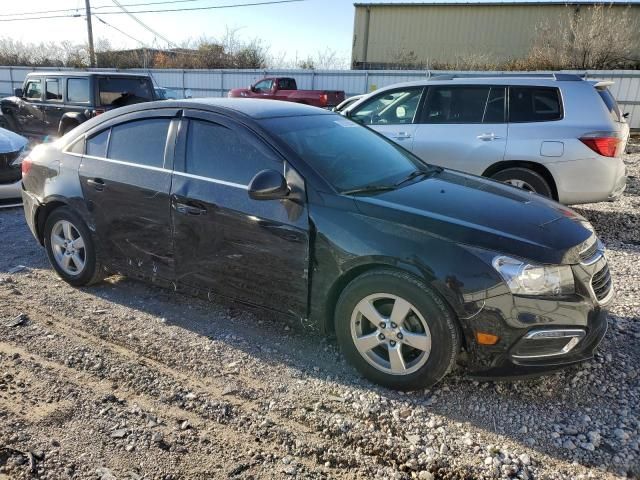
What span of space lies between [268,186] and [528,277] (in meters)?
1.59

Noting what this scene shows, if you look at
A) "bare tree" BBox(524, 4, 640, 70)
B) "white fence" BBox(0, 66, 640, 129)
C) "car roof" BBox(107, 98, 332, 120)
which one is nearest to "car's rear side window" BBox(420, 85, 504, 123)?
"car roof" BBox(107, 98, 332, 120)

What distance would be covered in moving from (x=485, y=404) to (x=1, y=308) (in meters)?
3.77

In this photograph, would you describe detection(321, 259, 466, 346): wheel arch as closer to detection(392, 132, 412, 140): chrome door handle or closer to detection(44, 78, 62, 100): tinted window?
detection(392, 132, 412, 140): chrome door handle

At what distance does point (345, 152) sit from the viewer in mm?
3615

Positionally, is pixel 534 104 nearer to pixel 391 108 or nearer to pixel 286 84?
pixel 391 108

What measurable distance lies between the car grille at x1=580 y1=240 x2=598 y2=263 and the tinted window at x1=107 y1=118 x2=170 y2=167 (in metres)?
2.93

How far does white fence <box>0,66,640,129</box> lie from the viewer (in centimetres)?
1694

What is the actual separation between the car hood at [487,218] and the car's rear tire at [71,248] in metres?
2.53

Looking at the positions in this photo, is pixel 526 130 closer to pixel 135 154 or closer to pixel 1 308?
pixel 135 154

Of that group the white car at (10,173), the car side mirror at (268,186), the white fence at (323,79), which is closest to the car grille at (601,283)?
the car side mirror at (268,186)

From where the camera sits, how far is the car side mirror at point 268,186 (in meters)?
3.06

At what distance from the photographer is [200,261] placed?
356cm

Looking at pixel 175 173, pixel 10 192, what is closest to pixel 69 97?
pixel 10 192

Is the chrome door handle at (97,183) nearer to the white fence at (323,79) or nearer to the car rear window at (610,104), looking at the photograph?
the car rear window at (610,104)
